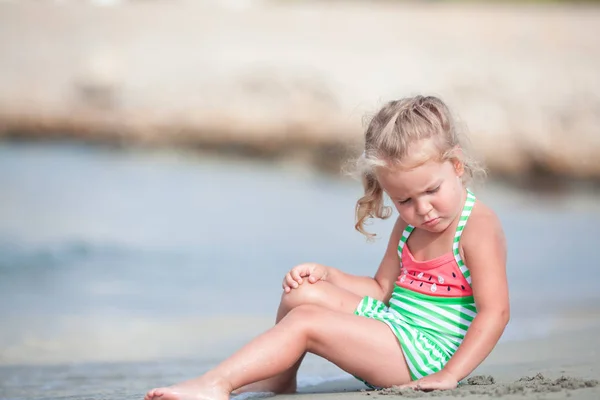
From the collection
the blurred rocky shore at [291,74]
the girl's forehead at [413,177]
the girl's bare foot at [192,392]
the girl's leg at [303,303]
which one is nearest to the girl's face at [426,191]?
the girl's forehead at [413,177]

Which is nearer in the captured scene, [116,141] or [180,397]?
[180,397]

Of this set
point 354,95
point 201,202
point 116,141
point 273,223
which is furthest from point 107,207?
point 354,95

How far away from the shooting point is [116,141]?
474 inches

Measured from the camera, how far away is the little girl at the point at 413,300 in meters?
2.58

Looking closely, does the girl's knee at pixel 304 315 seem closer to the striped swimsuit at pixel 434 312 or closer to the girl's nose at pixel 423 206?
the striped swimsuit at pixel 434 312

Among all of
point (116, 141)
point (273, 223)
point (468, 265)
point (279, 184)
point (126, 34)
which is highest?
point (126, 34)

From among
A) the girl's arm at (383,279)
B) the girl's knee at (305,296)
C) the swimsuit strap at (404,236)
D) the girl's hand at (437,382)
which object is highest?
the swimsuit strap at (404,236)

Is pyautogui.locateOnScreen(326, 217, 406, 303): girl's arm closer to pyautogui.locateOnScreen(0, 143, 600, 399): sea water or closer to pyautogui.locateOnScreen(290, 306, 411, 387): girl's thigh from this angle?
pyautogui.locateOnScreen(290, 306, 411, 387): girl's thigh

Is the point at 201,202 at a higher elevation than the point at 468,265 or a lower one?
higher

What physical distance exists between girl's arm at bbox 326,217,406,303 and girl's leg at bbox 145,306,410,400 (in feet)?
0.98

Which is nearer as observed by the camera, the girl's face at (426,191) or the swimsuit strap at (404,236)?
the girl's face at (426,191)

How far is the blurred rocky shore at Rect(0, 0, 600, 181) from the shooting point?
38.0ft

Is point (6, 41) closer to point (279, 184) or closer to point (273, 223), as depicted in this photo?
point (279, 184)

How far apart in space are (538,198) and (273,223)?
3.35 m
